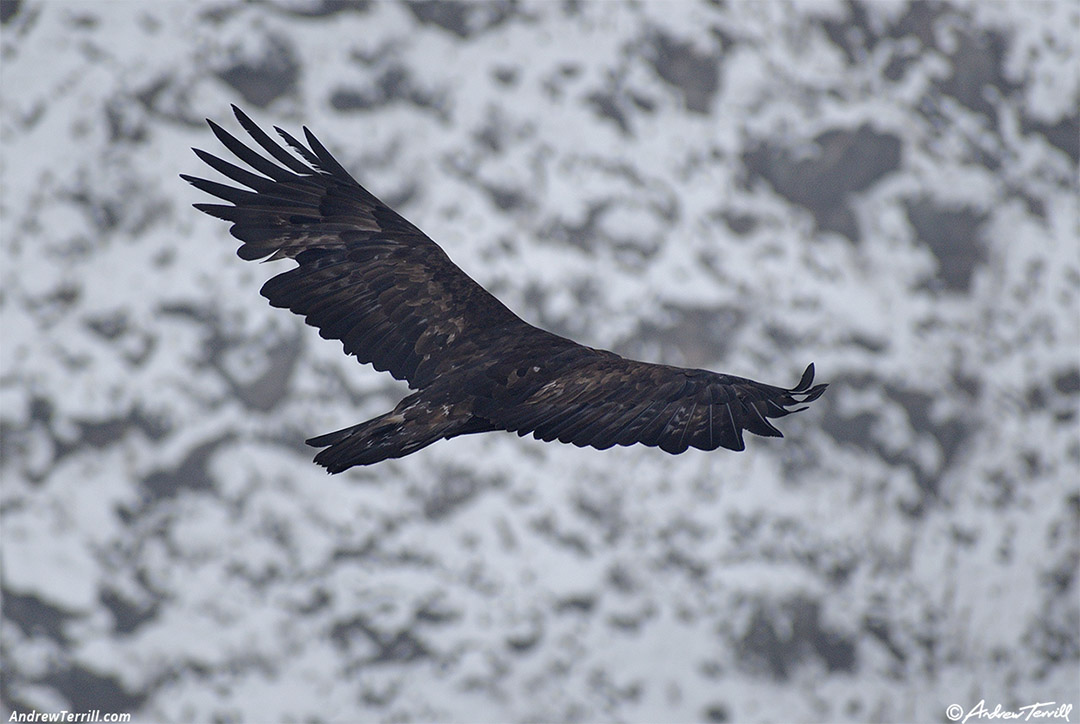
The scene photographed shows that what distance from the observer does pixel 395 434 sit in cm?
728

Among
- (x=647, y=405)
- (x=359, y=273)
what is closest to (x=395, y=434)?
(x=359, y=273)

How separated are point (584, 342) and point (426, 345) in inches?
1314

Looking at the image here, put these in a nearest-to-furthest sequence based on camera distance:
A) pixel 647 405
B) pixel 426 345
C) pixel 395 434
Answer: pixel 647 405
pixel 395 434
pixel 426 345

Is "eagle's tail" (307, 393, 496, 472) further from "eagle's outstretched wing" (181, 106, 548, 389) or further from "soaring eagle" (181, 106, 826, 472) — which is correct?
"eagle's outstretched wing" (181, 106, 548, 389)

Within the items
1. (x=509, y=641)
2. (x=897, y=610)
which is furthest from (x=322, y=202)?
(x=897, y=610)

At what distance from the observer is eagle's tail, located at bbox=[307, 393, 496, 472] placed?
7133 millimetres

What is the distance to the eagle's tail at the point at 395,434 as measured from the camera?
23.4 ft

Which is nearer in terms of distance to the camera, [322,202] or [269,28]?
[322,202]

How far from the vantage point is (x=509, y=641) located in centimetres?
3916

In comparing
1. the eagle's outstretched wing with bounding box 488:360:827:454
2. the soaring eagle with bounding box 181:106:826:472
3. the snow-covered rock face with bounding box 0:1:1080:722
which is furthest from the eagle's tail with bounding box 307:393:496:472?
the snow-covered rock face with bounding box 0:1:1080:722

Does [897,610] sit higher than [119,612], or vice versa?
[897,610]

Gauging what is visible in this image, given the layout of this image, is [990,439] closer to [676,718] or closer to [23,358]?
[676,718]

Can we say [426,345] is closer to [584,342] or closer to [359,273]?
[359,273]

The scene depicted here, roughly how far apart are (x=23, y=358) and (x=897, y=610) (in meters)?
28.2
